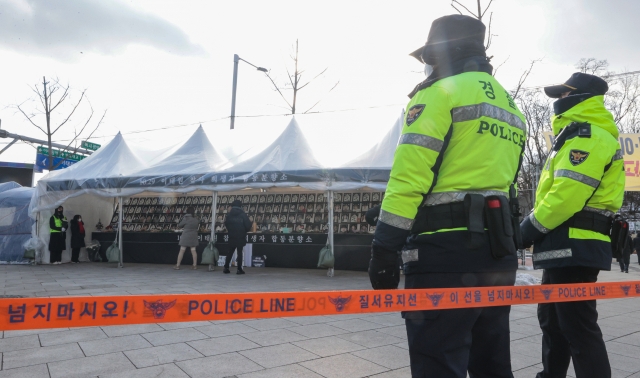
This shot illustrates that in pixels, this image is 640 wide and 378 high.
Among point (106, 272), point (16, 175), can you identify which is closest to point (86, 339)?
point (106, 272)

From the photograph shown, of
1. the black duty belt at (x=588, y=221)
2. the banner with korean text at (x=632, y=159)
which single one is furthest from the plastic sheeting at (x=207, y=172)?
the black duty belt at (x=588, y=221)

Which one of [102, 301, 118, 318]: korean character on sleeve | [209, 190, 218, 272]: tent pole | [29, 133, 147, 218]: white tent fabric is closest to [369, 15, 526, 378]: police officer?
[102, 301, 118, 318]: korean character on sleeve

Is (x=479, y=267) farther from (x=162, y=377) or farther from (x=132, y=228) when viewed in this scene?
(x=132, y=228)

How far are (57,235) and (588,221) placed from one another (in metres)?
14.0

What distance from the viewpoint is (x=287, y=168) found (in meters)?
10.3

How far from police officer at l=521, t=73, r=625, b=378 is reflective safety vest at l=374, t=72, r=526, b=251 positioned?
842mm

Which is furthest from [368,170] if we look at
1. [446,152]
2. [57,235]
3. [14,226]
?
[14,226]

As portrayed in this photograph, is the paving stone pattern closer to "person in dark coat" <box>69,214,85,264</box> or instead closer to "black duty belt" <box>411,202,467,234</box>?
"black duty belt" <box>411,202,467,234</box>

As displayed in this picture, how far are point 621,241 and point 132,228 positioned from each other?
13.7m

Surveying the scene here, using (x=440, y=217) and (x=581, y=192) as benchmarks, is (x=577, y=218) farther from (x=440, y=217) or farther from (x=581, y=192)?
(x=440, y=217)

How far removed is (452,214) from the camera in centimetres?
198

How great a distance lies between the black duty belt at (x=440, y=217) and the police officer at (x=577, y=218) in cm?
106

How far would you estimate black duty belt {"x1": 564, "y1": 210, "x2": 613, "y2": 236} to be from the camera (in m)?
2.75

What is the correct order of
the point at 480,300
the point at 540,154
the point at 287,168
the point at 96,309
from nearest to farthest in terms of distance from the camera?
the point at 96,309 < the point at 480,300 < the point at 287,168 < the point at 540,154
